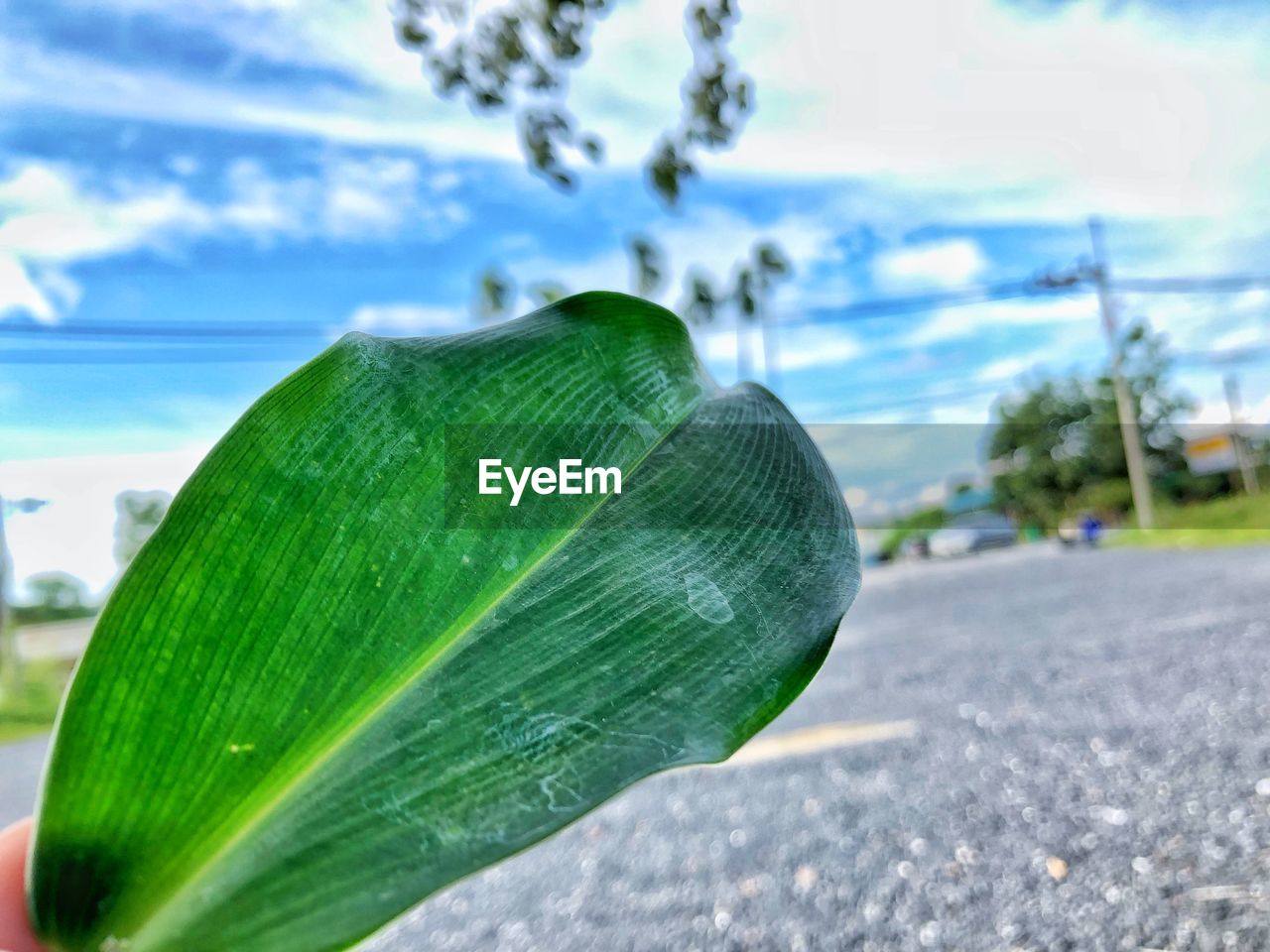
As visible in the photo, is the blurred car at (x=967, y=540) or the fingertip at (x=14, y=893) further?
the blurred car at (x=967, y=540)

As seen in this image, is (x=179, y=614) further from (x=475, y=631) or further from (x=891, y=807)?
(x=891, y=807)

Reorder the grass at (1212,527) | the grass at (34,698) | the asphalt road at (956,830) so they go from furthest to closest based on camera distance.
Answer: the grass at (1212,527), the grass at (34,698), the asphalt road at (956,830)

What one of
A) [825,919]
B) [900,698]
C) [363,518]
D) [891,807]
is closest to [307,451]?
[363,518]

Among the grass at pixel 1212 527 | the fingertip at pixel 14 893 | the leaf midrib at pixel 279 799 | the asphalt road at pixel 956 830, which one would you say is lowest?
the asphalt road at pixel 956 830

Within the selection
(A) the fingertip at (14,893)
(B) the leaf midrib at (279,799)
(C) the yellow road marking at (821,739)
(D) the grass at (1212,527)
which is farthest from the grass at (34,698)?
(D) the grass at (1212,527)

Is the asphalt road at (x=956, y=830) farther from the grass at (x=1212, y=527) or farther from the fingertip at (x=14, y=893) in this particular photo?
the grass at (x=1212, y=527)

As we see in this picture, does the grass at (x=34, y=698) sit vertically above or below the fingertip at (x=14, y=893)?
below

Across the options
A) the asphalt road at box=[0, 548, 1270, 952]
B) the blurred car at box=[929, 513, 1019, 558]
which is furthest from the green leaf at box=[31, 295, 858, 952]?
the blurred car at box=[929, 513, 1019, 558]
